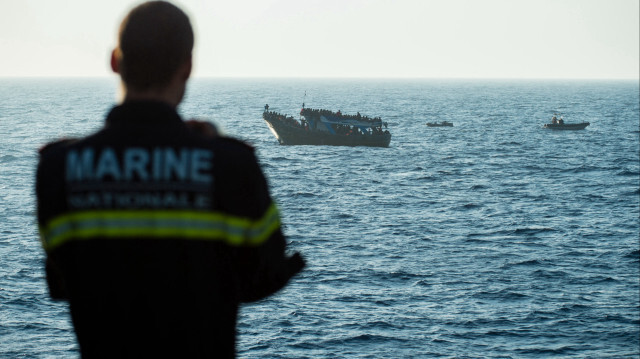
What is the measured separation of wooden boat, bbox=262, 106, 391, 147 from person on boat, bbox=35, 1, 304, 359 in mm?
84759

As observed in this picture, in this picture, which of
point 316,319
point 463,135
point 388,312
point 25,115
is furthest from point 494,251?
point 25,115

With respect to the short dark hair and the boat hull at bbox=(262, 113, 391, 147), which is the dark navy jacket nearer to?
the short dark hair

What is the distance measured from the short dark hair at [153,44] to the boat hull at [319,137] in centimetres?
8661

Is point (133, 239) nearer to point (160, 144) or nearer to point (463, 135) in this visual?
point (160, 144)

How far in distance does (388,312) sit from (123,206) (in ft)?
109

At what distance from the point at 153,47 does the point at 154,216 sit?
0.56m

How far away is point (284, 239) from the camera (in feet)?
8.84

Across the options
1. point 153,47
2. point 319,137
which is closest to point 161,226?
point 153,47

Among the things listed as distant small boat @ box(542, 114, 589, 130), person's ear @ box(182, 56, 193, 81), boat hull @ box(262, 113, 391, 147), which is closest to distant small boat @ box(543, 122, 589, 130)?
distant small boat @ box(542, 114, 589, 130)

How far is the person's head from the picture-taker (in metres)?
2.53

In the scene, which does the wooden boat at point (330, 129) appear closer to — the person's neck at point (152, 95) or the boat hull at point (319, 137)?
the boat hull at point (319, 137)

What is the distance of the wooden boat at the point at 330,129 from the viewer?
289 feet

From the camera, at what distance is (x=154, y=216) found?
2463 mm

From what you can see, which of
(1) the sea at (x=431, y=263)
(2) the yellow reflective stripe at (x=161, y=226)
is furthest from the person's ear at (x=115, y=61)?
(1) the sea at (x=431, y=263)
